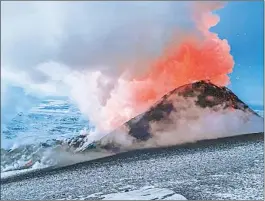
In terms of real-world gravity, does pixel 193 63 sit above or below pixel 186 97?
above

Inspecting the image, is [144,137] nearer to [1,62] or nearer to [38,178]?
[38,178]

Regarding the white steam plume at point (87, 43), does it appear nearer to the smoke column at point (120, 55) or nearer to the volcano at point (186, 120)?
the smoke column at point (120, 55)

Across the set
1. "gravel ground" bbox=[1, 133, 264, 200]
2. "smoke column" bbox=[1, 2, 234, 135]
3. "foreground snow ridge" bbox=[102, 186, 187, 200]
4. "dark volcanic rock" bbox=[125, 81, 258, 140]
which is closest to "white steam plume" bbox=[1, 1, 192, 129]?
"smoke column" bbox=[1, 2, 234, 135]

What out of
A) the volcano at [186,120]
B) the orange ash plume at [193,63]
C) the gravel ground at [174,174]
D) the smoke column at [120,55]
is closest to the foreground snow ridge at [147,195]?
the gravel ground at [174,174]

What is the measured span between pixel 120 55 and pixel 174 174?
94 centimetres

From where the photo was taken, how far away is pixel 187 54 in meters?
3.67

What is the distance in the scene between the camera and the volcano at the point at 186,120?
3609 mm

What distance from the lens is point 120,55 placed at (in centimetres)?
366

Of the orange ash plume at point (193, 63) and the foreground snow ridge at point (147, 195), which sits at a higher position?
the orange ash plume at point (193, 63)

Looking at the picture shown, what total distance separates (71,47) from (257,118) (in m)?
1.43

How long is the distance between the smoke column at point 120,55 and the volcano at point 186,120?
0.21 ft

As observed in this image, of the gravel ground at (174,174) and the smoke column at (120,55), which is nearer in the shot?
the gravel ground at (174,174)

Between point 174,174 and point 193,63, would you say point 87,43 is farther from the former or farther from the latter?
point 174,174

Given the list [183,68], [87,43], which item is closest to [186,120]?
[183,68]
